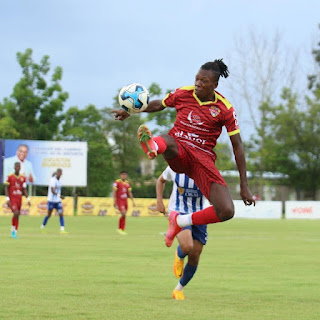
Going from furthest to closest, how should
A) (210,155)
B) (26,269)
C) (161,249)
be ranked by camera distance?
Result: (161,249) → (26,269) → (210,155)

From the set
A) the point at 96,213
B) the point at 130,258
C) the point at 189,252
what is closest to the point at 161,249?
the point at 130,258

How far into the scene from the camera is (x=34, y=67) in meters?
70.0

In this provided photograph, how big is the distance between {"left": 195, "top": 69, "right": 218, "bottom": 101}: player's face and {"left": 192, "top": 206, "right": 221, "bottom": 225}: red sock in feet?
4.35

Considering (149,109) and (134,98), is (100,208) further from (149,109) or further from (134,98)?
(134,98)

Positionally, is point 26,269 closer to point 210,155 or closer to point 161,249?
point 210,155

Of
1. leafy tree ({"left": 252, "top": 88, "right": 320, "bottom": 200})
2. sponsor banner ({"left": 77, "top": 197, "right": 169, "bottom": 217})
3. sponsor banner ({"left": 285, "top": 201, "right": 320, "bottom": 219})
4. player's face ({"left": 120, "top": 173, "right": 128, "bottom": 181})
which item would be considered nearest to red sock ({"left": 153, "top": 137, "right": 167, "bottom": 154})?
player's face ({"left": 120, "top": 173, "right": 128, "bottom": 181})

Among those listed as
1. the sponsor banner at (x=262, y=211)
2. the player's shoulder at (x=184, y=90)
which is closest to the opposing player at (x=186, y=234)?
the player's shoulder at (x=184, y=90)

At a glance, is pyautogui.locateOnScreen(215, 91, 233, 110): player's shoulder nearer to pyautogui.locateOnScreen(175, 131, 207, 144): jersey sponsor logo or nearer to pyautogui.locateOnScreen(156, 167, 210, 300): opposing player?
pyautogui.locateOnScreen(175, 131, 207, 144): jersey sponsor logo

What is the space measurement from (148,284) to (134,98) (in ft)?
10.5

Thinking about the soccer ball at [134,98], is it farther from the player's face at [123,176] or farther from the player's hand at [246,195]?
the player's face at [123,176]

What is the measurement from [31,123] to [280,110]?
23.6 meters

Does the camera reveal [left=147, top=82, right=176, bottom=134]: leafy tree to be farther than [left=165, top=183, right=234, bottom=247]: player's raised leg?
Yes

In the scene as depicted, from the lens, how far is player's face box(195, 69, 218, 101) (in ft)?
28.2

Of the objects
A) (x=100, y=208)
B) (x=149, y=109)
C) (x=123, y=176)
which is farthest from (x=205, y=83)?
(x=100, y=208)
